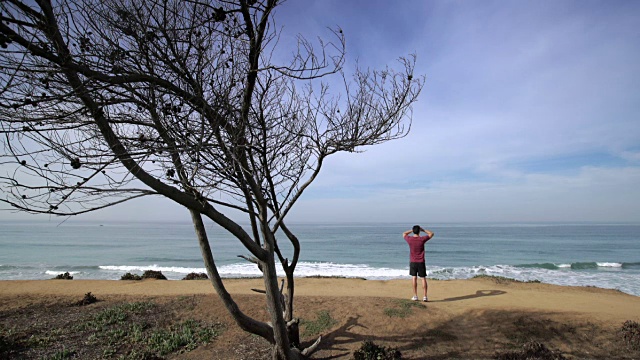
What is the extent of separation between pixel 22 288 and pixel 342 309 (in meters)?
10.3

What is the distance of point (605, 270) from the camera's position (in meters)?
22.9

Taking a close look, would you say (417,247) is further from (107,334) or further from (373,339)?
(107,334)

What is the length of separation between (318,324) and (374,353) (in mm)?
1937

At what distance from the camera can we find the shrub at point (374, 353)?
5.61 metres

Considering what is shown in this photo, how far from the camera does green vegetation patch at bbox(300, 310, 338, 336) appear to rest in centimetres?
711

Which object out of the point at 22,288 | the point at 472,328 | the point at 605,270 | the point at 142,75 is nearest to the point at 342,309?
the point at 472,328

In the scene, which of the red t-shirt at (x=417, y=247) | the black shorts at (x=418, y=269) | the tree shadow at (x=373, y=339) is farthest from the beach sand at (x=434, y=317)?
the red t-shirt at (x=417, y=247)

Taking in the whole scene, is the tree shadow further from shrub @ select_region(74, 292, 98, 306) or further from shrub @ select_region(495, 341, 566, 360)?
shrub @ select_region(74, 292, 98, 306)

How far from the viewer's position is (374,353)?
5691 mm

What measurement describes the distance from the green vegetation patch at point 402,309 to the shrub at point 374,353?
1853 millimetres

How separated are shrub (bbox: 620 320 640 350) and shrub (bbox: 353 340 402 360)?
4186 millimetres

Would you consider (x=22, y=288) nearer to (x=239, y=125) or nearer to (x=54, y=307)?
(x=54, y=307)

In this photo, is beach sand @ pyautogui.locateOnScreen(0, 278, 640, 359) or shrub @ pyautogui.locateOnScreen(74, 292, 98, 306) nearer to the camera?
beach sand @ pyautogui.locateOnScreen(0, 278, 640, 359)

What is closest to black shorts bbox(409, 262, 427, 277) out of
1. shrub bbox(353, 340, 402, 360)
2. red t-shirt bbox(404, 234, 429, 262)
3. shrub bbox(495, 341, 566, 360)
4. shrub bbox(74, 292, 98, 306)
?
red t-shirt bbox(404, 234, 429, 262)
